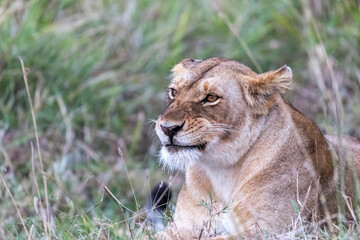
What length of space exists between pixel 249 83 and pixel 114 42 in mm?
4124

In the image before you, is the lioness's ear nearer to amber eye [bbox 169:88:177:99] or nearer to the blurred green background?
amber eye [bbox 169:88:177:99]

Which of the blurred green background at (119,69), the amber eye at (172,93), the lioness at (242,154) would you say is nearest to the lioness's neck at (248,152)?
the lioness at (242,154)

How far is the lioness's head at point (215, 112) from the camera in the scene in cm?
403

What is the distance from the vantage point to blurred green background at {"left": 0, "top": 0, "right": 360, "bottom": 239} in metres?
7.12

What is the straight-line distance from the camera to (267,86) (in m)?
4.28

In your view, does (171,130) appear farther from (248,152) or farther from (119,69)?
(119,69)

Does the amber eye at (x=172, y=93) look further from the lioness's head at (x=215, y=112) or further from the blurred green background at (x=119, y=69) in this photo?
the blurred green background at (x=119, y=69)

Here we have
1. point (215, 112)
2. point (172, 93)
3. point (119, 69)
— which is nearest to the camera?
point (215, 112)

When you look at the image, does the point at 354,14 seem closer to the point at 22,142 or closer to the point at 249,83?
the point at 22,142

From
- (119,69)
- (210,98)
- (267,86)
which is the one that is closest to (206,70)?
(210,98)

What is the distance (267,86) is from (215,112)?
0.34m

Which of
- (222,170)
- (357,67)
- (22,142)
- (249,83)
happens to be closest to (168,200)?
(222,170)

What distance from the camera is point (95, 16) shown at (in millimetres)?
8164

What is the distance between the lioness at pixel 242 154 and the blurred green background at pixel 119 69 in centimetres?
225
